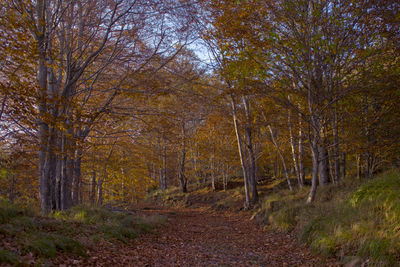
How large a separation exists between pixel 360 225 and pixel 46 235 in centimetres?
549

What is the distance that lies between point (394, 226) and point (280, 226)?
13.4 feet

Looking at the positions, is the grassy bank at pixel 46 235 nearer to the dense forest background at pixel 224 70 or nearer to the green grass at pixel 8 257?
the green grass at pixel 8 257

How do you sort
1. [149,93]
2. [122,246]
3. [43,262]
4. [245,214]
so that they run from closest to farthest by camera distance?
[43,262] < [122,246] < [149,93] < [245,214]

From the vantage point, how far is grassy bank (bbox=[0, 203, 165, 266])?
392 cm

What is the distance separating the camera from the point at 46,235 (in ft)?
15.5

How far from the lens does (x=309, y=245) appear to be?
6074mm

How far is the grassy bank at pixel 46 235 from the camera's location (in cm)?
392

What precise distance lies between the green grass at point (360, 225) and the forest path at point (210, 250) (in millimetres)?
354

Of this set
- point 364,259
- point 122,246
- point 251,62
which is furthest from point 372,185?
point 122,246

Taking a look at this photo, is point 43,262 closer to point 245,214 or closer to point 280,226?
point 280,226

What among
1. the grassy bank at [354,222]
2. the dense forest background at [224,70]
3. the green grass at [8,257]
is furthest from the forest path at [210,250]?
the dense forest background at [224,70]

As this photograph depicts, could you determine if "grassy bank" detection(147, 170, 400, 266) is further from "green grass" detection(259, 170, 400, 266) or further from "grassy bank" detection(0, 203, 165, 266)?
"grassy bank" detection(0, 203, 165, 266)

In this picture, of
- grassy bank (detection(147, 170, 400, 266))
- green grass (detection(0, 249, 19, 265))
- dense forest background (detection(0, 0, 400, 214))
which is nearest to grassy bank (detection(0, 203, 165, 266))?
green grass (detection(0, 249, 19, 265))

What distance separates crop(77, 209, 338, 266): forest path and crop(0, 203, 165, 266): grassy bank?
38 centimetres
